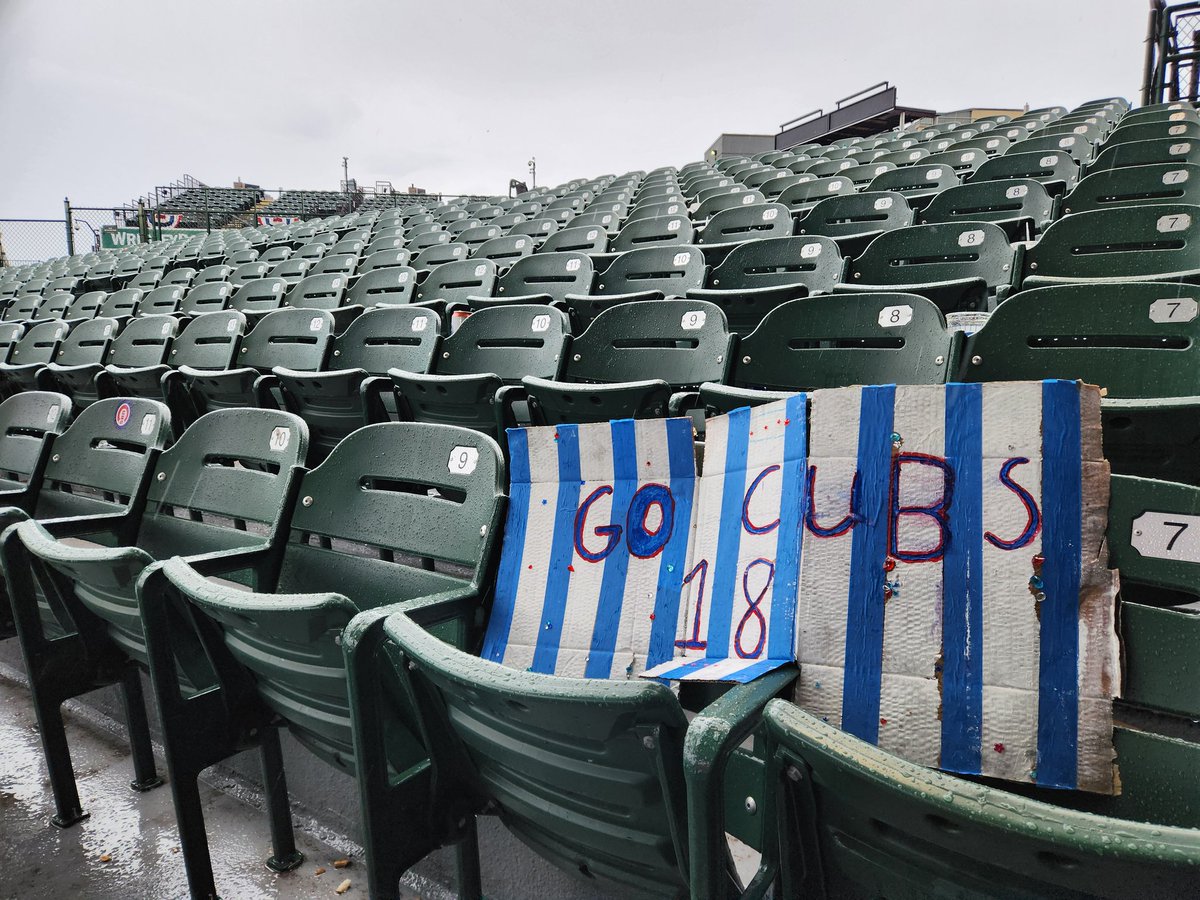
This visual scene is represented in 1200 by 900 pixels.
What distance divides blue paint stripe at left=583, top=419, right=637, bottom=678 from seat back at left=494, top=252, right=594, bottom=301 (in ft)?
7.29

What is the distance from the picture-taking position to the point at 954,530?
41.3 inches

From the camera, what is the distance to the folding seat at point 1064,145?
5.49m

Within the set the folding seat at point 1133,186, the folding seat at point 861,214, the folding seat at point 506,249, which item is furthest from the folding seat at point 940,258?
the folding seat at point 506,249

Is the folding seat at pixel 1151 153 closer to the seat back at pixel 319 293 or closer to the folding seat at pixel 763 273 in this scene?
the folding seat at pixel 763 273

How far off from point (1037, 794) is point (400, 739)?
0.90 metres

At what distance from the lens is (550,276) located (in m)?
3.82

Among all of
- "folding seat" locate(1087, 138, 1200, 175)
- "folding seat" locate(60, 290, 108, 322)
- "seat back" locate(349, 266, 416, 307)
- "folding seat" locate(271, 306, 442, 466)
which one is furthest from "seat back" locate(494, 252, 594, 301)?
"folding seat" locate(60, 290, 108, 322)

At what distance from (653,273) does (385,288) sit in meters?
1.72

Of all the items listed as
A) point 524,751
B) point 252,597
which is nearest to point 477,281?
point 252,597

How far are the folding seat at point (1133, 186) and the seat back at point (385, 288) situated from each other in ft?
11.1

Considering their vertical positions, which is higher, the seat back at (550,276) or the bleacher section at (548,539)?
the seat back at (550,276)

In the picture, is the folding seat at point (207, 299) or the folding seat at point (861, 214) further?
the folding seat at point (207, 299)

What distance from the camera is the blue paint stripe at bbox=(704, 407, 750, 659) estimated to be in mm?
1192

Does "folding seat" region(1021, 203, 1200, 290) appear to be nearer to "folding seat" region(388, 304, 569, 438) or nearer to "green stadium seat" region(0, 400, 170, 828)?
"folding seat" region(388, 304, 569, 438)
